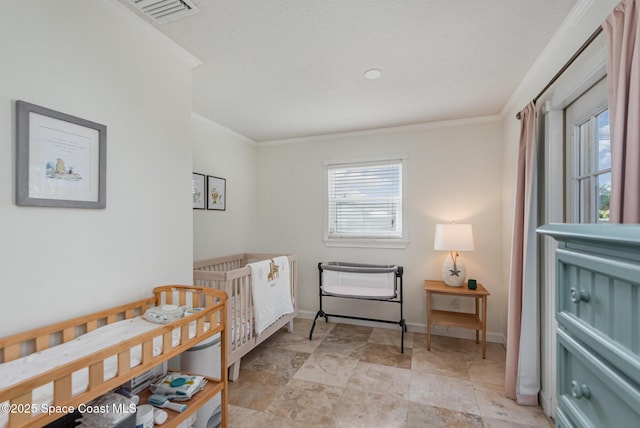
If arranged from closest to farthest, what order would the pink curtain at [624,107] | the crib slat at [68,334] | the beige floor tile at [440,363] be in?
the pink curtain at [624,107]
the crib slat at [68,334]
the beige floor tile at [440,363]

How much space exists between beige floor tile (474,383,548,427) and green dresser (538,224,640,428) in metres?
1.34

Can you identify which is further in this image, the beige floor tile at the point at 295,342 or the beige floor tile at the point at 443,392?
the beige floor tile at the point at 295,342

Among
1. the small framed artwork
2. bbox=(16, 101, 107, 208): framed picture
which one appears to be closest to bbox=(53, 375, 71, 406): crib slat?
bbox=(16, 101, 107, 208): framed picture

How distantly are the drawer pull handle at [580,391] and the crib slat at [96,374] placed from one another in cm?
144

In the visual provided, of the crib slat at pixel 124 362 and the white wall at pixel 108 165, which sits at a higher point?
the white wall at pixel 108 165

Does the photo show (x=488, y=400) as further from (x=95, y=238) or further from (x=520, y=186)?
(x=95, y=238)

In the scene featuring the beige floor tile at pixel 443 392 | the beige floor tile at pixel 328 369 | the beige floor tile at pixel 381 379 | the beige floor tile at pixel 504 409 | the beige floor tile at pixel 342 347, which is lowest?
the beige floor tile at pixel 342 347

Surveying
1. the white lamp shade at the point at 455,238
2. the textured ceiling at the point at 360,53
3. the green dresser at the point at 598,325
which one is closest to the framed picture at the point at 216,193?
the textured ceiling at the point at 360,53

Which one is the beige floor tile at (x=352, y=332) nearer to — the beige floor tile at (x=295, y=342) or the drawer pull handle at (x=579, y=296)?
the beige floor tile at (x=295, y=342)

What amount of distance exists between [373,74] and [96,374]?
2.28m

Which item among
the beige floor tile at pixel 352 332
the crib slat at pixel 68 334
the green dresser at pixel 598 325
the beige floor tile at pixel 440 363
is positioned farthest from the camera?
the beige floor tile at pixel 352 332

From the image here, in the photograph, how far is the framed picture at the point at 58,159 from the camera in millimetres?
1135

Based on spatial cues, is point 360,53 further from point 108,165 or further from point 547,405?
point 547,405

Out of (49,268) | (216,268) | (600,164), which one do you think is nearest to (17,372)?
(49,268)
